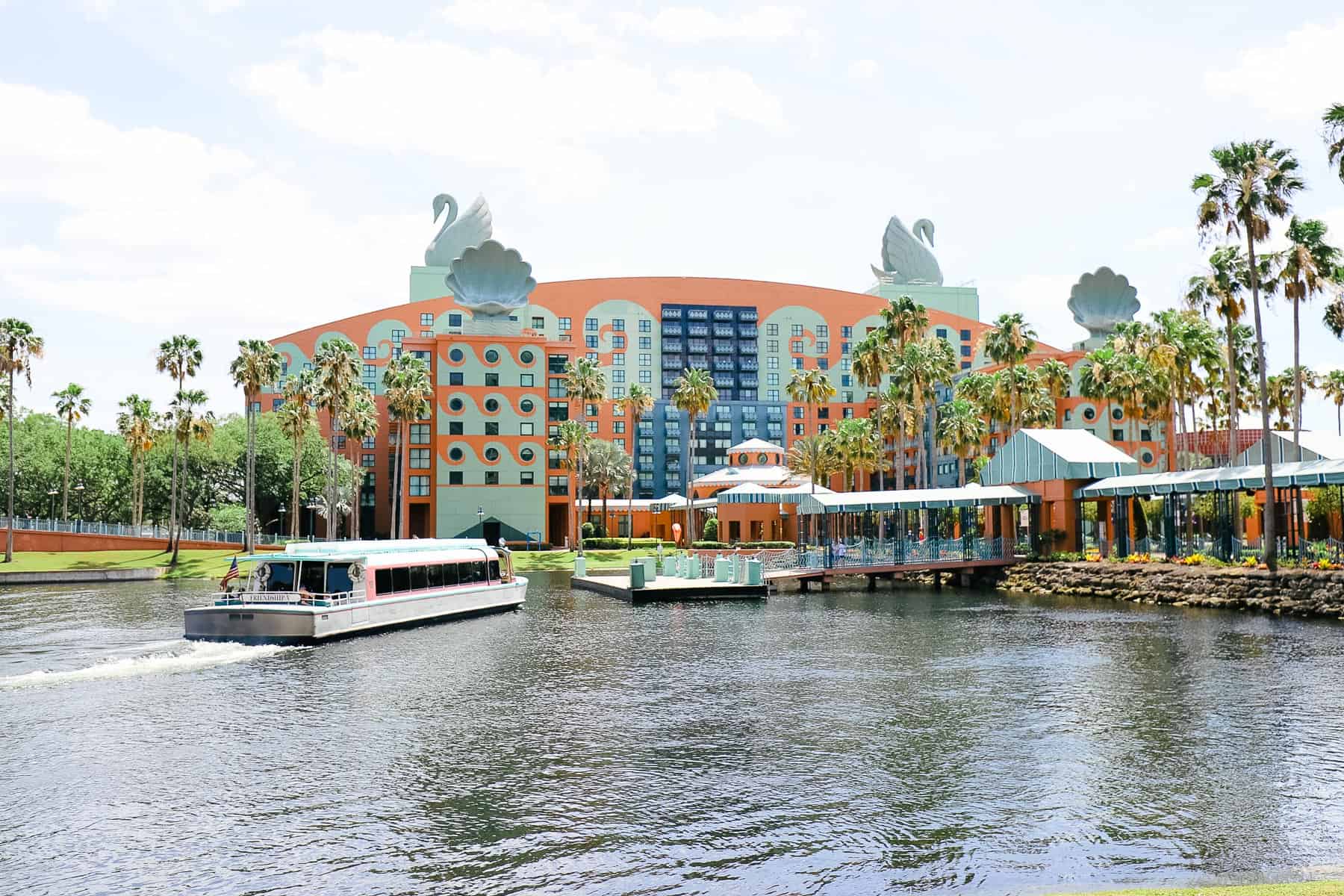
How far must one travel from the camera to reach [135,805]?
50.5 ft

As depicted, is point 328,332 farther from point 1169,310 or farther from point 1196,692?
point 1196,692

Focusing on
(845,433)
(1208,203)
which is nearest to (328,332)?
(845,433)

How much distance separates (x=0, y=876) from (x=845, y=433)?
8609 cm

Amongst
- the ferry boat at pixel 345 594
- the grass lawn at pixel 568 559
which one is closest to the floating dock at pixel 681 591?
the ferry boat at pixel 345 594

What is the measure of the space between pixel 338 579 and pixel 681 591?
717 inches

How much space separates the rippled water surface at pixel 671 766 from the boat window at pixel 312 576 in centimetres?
347

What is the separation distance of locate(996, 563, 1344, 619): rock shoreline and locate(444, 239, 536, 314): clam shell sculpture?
217 ft

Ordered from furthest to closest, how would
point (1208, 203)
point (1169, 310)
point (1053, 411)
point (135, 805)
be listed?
point (1053, 411)
point (1169, 310)
point (1208, 203)
point (135, 805)

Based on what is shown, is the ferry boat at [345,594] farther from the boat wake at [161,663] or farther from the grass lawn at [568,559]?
the grass lawn at [568,559]

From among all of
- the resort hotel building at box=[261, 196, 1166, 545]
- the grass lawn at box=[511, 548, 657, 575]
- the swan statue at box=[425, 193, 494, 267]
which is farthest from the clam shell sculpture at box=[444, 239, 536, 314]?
the grass lawn at box=[511, 548, 657, 575]

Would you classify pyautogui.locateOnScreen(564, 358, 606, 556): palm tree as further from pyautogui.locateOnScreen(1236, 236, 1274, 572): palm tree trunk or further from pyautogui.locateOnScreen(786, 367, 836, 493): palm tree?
pyautogui.locateOnScreen(1236, 236, 1274, 572): palm tree trunk

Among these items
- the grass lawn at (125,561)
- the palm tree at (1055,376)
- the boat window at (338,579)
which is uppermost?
the palm tree at (1055,376)

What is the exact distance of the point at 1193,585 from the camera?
45.3m

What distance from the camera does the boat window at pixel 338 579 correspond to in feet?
117
